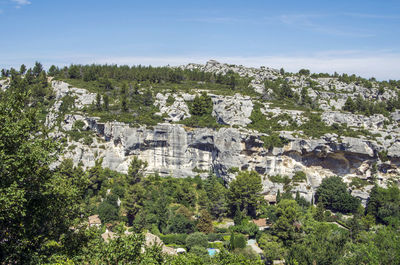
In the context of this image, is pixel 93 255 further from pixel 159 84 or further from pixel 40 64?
pixel 40 64

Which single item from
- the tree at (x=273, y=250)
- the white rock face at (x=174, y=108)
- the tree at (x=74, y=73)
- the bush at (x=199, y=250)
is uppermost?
the tree at (x=74, y=73)

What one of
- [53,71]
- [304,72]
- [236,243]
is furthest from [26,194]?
[304,72]

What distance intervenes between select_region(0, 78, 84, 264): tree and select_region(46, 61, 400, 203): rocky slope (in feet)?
106

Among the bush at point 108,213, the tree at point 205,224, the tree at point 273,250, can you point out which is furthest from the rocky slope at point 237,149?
the tree at point 273,250

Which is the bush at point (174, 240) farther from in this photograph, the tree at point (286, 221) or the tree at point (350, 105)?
the tree at point (350, 105)

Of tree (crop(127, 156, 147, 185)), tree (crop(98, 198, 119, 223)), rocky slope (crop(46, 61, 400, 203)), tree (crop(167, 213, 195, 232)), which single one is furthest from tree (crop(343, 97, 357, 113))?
tree (crop(98, 198, 119, 223))

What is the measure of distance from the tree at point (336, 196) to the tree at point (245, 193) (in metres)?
8.77

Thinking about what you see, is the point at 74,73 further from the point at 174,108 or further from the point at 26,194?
the point at 26,194

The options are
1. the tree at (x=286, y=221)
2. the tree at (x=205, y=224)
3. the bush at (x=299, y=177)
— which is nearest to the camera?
the tree at (x=286, y=221)

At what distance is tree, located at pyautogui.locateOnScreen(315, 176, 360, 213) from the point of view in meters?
43.5

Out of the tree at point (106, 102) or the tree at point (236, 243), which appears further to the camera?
the tree at point (106, 102)

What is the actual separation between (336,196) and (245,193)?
495 inches

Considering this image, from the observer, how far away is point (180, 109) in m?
54.4

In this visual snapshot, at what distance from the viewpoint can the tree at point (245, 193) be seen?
41.1m
